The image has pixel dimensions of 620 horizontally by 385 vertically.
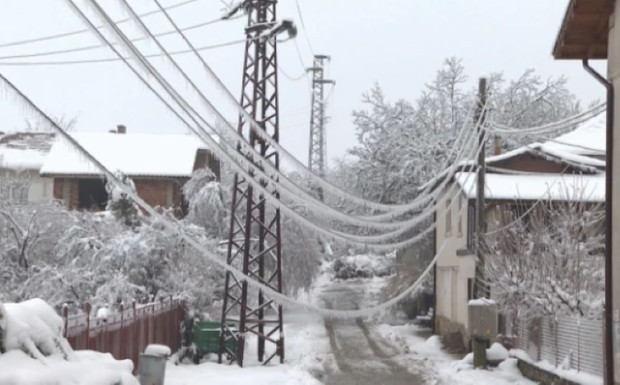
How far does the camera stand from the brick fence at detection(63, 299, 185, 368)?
41.6 feet

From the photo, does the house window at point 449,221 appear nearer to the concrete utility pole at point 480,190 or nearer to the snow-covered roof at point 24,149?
the concrete utility pole at point 480,190

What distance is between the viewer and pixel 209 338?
70.8 feet

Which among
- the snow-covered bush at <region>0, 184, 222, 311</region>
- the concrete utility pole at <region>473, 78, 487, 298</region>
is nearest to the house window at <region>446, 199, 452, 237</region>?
the concrete utility pole at <region>473, 78, 487, 298</region>

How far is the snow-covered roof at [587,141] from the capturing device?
2759 centimetres

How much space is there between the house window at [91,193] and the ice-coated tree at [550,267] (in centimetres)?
2260

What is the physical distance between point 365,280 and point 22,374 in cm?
5252

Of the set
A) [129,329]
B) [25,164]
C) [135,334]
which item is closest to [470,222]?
[135,334]

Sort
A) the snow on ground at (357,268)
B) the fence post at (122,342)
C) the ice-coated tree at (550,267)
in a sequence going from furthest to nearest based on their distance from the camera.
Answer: the snow on ground at (357,268) < the ice-coated tree at (550,267) < the fence post at (122,342)

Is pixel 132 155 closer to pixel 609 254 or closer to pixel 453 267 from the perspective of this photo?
pixel 453 267

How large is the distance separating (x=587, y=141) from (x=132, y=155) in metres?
20.9

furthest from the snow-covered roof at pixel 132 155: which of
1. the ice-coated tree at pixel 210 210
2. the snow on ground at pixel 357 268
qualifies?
the snow on ground at pixel 357 268

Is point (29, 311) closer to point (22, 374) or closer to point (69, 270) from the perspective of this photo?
point (22, 374)

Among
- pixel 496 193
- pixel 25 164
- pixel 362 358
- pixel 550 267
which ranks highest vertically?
pixel 25 164

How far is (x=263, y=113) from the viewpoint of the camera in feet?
68.6
